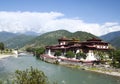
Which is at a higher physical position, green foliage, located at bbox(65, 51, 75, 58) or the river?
green foliage, located at bbox(65, 51, 75, 58)

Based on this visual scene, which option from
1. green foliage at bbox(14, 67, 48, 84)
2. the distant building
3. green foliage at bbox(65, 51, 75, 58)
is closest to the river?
the distant building

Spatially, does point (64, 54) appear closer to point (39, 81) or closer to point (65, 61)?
point (65, 61)

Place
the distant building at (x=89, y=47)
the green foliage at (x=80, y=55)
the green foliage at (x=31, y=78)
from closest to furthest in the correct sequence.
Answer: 1. the green foliage at (x=31, y=78)
2. the green foliage at (x=80, y=55)
3. the distant building at (x=89, y=47)

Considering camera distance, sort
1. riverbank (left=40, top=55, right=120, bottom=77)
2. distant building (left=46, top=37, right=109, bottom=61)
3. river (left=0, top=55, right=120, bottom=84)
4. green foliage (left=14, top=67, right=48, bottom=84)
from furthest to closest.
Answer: distant building (left=46, top=37, right=109, bottom=61), riverbank (left=40, top=55, right=120, bottom=77), river (left=0, top=55, right=120, bottom=84), green foliage (left=14, top=67, right=48, bottom=84)

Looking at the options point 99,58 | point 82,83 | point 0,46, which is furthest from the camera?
point 0,46

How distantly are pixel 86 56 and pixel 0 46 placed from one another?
345 feet

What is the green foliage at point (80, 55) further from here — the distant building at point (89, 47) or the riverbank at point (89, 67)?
the riverbank at point (89, 67)

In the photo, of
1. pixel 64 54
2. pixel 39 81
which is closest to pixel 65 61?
pixel 64 54

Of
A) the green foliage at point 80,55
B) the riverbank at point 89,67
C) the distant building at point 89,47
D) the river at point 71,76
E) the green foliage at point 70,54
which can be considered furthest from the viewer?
the green foliage at point 70,54

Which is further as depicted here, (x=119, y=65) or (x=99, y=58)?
(x=99, y=58)

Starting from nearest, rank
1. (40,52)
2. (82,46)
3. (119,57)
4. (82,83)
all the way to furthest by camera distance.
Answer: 1. (82,83)
2. (119,57)
3. (82,46)
4. (40,52)

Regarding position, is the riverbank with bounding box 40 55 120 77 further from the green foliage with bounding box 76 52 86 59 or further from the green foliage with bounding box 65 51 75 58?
the green foliage with bounding box 76 52 86 59

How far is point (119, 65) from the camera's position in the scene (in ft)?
257

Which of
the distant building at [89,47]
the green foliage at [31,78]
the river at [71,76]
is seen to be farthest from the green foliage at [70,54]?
the green foliage at [31,78]
